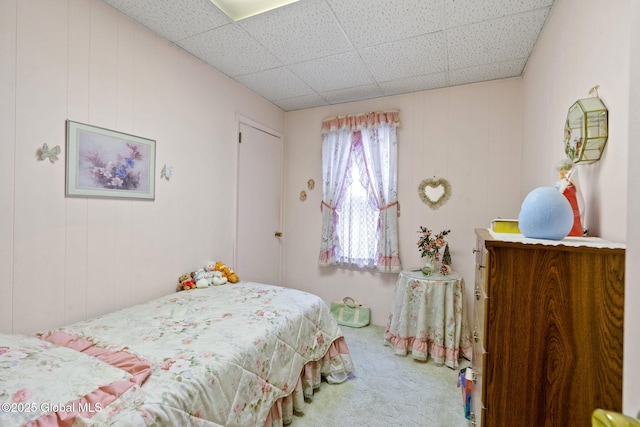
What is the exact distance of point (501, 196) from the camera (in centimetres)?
262

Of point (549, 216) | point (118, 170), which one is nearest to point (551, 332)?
point (549, 216)

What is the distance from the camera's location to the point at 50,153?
1.49 metres

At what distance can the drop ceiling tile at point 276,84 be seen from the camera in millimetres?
2619

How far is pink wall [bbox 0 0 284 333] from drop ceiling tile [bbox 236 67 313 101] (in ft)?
1.26

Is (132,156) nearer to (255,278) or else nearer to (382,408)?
(255,278)

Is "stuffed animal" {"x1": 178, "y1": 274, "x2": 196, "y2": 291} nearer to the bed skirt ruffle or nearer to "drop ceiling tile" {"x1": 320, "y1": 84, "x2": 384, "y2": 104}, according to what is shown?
the bed skirt ruffle

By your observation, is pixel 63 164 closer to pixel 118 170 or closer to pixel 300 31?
pixel 118 170

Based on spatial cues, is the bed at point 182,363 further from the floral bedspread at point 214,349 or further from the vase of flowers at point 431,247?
the vase of flowers at point 431,247

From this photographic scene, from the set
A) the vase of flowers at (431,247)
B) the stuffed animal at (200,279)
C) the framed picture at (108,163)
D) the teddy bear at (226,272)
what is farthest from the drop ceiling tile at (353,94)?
the stuffed animal at (200,279)

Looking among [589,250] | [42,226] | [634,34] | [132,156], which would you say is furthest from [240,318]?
[634,34]

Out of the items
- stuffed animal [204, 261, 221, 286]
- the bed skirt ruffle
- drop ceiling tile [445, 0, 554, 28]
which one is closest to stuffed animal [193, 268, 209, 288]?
stuffed animal [204, 261, 221, 286]

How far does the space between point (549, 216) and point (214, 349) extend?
145 centimetres

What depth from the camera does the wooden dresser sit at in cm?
79

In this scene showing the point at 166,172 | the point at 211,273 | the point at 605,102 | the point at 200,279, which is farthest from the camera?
the point at 211,273
